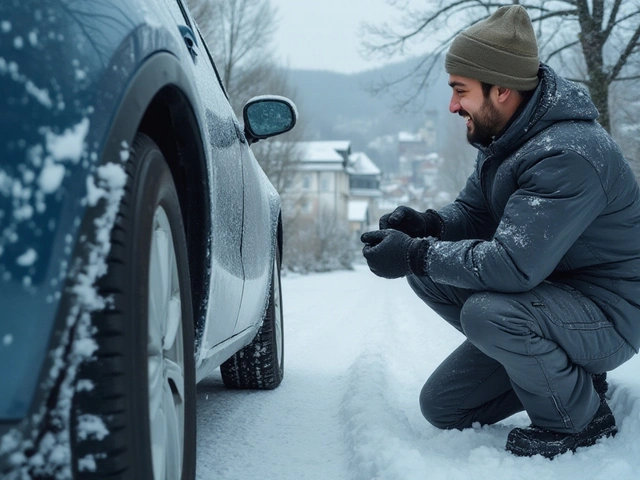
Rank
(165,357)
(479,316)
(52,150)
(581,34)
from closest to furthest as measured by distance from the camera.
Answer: (52,150) < (165,357) < (479,316) < (581,34)

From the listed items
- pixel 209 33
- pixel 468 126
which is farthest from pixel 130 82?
pixel 209 33

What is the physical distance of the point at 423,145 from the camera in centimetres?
14950

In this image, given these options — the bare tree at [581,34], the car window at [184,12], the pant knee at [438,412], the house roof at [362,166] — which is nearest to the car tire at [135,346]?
the car window at [184,12]

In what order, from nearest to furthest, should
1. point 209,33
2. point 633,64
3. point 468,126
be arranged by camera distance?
point 468,126 < point 633,64 < point 209,33

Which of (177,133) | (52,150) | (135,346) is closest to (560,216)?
(177,133)

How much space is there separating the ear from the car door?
3.08 ft

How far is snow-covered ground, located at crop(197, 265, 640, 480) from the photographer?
6.41ft

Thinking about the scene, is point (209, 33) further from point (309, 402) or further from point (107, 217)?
point (107, 217)

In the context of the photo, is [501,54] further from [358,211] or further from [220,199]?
[358,211]

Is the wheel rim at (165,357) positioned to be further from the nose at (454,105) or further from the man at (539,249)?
the nose at (454,105)

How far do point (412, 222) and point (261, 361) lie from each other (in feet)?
3.20

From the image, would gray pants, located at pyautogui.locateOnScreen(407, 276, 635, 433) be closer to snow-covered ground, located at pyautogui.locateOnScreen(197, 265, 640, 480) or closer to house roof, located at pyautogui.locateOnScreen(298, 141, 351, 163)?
snow-covered ground, located at pyautogui.locateOnScreen(197, 265, 640, 480)

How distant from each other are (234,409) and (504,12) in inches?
75.5

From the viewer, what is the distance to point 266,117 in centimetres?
283
